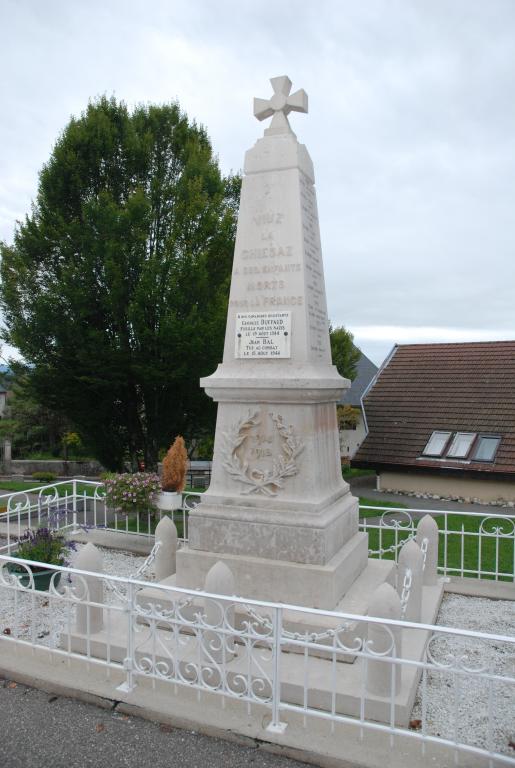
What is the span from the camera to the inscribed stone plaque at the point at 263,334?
5883mm

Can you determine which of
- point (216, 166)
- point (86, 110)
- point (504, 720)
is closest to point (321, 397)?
point (504, 720)

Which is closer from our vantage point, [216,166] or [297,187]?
[297,187]

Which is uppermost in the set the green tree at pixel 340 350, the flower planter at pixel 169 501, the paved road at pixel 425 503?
the green tree at pixel 340 350

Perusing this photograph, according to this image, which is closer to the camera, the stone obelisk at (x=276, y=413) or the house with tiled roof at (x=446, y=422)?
the stone obelisk at (x=276, y=413)

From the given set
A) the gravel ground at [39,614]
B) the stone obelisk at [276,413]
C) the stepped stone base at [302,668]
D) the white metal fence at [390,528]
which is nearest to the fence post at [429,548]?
the white metal fence at [390,528]

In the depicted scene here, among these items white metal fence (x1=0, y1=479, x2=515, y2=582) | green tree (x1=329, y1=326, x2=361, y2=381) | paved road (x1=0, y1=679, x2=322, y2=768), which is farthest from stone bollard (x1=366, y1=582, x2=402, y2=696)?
green tree (x1=329, y1=326, x2=361, y2=381)

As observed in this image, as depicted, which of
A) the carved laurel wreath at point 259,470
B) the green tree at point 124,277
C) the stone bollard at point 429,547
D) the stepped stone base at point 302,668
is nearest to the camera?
the stepped stone base at point 302,668

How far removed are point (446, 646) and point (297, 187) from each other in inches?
194

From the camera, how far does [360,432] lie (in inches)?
1067

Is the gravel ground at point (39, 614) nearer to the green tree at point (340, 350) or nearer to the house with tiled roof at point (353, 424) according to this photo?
the green tree at point (340, 350)

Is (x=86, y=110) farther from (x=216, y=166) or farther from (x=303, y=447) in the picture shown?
(x=303, y=447)

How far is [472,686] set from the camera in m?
4.72

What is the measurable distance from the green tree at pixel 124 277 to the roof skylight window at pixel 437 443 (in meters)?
6.73

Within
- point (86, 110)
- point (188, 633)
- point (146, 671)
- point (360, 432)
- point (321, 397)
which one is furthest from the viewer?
point (360, 432)
